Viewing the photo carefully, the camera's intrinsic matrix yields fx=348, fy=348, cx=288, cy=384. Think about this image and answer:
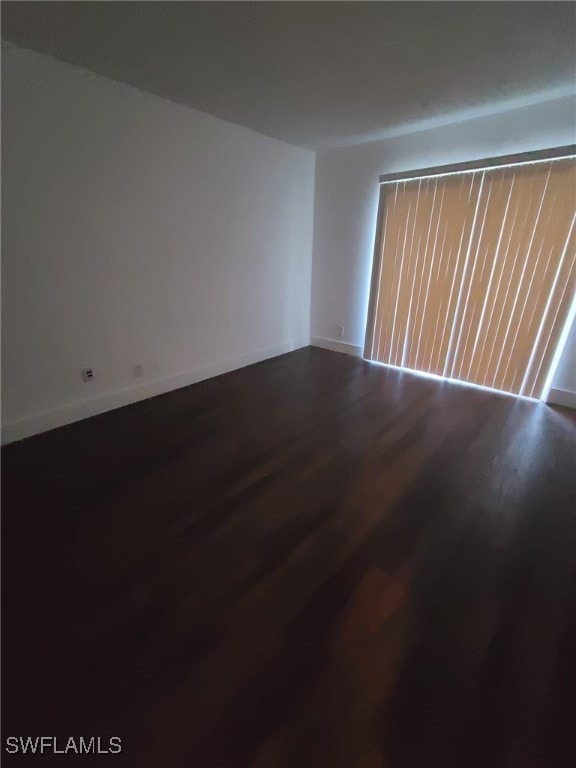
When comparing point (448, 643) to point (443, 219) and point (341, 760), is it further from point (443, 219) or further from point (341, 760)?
point (443, 219)

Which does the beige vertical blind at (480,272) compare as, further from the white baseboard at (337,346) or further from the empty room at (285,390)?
the white baseboard at (337,346)

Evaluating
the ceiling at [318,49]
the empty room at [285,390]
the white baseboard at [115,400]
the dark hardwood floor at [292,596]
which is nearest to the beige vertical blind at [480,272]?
the empty room at [285,390]

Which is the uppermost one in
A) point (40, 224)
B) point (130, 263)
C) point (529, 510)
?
point (40, 224)

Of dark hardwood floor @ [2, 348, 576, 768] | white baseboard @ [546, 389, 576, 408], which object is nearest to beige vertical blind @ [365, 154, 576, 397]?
white baseboard @ [546, 389, 576, 408]

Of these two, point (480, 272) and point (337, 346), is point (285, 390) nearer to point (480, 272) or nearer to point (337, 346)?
point (337, 346)

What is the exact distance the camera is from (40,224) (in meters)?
2.15

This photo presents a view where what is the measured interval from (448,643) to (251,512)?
976 millimetres

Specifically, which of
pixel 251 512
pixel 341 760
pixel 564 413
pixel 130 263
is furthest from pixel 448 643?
pixel 130 263

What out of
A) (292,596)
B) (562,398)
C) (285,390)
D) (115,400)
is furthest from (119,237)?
(562,398)

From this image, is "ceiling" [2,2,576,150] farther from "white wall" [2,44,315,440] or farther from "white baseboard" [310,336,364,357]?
"white baseboard" [310,336,364,357]

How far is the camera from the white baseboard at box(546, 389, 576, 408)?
299cm

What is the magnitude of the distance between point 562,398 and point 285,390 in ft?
7.96

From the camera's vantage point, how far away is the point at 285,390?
3295 mm

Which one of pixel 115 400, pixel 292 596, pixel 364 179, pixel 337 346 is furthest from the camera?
pixel 337 346
